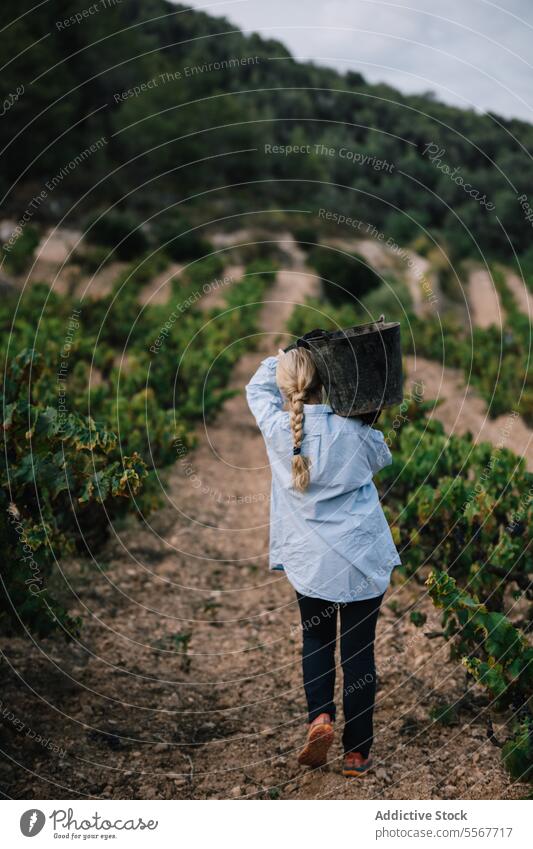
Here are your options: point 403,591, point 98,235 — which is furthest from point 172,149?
point 403,591

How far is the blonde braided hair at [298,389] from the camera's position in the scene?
10.2 feet

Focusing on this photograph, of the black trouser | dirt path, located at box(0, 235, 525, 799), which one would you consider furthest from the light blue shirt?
dirt path, located at box(0, 235, 525, 799)

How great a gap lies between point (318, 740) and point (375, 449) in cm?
126

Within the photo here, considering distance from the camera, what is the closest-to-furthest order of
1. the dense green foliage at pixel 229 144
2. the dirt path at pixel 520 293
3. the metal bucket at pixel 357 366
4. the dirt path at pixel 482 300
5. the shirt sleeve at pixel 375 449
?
the metal bucket at pixel 357 366, the shirt sleeve at pixel 375 449, the dirt path at pixel 520 293, the dirt path at pixel 482 300, the dense green foliage at pixel 229 144

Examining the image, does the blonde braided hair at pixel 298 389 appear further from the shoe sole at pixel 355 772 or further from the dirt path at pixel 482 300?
the dirt path at pixel 482 300

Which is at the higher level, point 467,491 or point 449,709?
point 467,491

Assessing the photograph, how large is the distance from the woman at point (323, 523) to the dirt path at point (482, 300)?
85.0 feet

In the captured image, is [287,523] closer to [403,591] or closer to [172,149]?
[403,591]

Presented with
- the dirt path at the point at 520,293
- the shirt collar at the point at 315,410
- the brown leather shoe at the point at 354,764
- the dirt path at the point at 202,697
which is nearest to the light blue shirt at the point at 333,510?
the shirt collar at the point at 315,410

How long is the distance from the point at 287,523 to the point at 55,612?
4.21 ft

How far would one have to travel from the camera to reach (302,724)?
4090mm

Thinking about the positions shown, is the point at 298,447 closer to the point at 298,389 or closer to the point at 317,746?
the point at 298,389

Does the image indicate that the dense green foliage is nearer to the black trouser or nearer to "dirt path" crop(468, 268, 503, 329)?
"dirt path" crop(468, 268, 503, 329)
